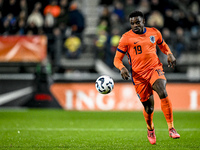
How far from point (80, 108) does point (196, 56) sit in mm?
5885

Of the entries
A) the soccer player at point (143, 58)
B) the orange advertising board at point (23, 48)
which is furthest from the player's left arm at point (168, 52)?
the orange advertising board at point (23, 48)

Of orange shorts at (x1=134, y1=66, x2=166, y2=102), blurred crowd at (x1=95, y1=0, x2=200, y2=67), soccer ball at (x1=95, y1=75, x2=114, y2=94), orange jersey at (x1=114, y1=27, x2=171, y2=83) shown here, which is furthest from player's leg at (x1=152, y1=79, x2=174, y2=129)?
blurred crowd at (x1=95, y1=0, x2=200, y2=67)

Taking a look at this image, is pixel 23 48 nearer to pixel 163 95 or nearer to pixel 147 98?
pixel 147 98

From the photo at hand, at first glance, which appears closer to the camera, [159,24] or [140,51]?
[140,51]

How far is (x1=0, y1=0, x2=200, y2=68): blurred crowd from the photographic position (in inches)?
637

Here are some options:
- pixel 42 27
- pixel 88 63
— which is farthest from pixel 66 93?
pixel 42 27

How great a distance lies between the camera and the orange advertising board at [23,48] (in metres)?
15.4

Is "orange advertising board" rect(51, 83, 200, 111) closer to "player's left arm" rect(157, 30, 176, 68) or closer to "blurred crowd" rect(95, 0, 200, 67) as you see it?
"blurred crowd" rect(95, 0, 200, 67)

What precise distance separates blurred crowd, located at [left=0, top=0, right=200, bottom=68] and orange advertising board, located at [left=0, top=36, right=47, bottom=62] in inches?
28.7

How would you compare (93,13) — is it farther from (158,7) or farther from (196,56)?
(196,56)

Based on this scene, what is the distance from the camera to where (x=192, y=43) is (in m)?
16.9

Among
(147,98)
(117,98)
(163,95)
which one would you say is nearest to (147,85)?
(147,98)

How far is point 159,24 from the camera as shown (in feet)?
55.1

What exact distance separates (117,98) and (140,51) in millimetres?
8450
